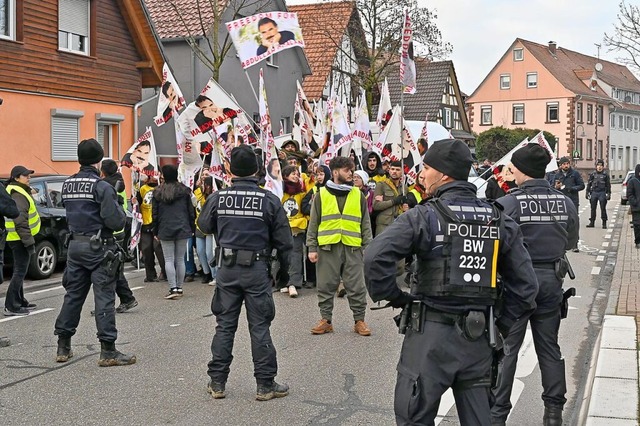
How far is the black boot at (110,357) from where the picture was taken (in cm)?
722

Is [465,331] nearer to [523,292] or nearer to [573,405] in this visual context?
[523,292]

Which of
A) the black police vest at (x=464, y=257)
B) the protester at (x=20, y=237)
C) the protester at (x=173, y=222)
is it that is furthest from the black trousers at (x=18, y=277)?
the black police vest at (x=464, y=257)

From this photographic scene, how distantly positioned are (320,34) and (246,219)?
31.9 m

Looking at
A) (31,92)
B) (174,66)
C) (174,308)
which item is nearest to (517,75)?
(174,66)

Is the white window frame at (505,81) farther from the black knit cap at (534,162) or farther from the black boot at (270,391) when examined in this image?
the black boot at (270,391)

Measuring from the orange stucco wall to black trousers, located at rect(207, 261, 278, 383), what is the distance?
41.2ft

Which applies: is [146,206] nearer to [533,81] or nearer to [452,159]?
[452,159]

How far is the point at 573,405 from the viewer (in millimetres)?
6254

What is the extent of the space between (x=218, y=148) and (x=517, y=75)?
68.0 meters

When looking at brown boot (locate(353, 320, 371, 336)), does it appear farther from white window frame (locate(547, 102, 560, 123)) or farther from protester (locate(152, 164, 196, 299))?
white window frame (locate(547, 102, 560, 123))

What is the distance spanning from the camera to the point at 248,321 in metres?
6.24

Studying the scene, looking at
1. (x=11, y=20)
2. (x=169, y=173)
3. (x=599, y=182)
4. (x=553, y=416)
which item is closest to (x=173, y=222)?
(x=169, y=173)

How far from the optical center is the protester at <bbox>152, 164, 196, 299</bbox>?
1101 cm

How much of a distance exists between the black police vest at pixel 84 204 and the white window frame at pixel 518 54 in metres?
73.6
